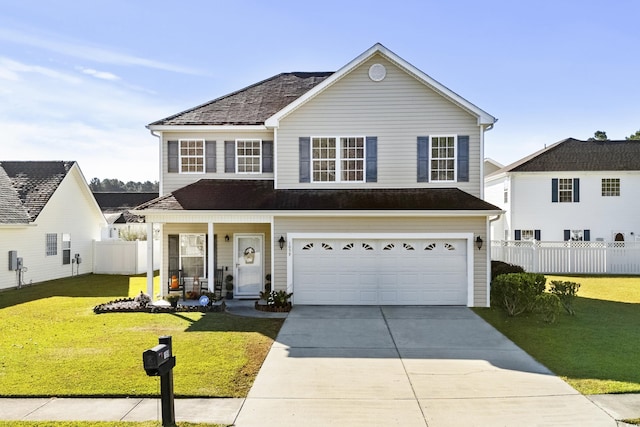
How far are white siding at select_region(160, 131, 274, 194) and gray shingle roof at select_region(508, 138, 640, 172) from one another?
50.6 feet

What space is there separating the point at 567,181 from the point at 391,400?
21.8 m

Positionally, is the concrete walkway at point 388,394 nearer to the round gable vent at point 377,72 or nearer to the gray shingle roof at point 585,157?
the round gable vent at point 377,72

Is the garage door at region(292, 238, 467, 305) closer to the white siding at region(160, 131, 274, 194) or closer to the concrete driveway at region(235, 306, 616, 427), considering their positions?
the concrete driveway at region(235, 306, 616, 427)

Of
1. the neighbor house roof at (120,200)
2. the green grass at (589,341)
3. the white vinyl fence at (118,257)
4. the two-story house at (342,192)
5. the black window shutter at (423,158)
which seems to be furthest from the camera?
the neighbor house roof at (120,200)

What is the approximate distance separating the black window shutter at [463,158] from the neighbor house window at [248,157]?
7.07m

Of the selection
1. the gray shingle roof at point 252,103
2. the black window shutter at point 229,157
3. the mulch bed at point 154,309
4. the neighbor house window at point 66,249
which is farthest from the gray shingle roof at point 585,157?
the neighbor house window at point 66,249

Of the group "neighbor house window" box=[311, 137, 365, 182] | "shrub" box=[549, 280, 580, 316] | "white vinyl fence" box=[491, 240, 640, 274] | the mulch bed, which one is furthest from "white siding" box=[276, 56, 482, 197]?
"white vinyl fence" box=[491, 240, 640, 274]

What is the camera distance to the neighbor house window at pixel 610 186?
916 inches

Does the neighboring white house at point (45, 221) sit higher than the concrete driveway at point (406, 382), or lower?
higher

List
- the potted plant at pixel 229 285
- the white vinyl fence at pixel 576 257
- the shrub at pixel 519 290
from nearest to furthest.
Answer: the shrub at pixel 519 290 < the potted plant at pixel 229 285 < the white vinyl fence at pixel 576 257

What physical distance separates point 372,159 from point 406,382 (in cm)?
863

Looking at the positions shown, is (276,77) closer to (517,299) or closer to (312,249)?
(312,249)

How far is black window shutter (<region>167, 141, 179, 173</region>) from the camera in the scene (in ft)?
50.6

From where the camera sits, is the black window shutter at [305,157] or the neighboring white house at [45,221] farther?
the neighboring white house at [45,221]
